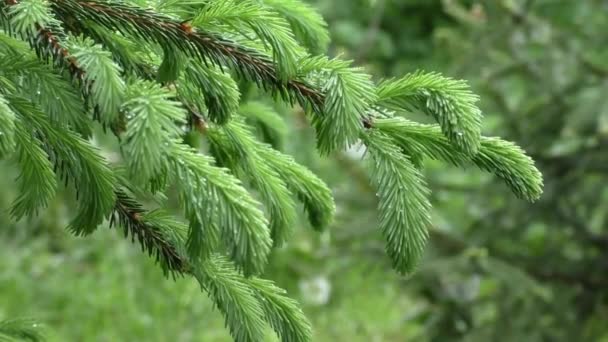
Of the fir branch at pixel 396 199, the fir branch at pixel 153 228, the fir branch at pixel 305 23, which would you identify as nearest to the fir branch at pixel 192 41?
the fir branch at pixel 396 199

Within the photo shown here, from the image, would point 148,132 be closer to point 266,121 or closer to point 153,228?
point 153,228

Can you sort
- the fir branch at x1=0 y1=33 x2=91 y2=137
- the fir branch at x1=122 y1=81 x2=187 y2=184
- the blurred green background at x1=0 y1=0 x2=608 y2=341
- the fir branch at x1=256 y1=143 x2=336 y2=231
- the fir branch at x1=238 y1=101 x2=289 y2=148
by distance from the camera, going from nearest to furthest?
the fir branch at x1=122 y1=81 x2=187 y2=184, the fir branch at x1=0 y1=33 x2=91 y2=137, the fir branch at x1=256 y1=143 x2=336 y2=231, the fir branch at x1=238 y1=101 x2=289 y2=148, the blurred green background at x1=0 y1=0 x2=608 y2=341

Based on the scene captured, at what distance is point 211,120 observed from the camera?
1397 mm

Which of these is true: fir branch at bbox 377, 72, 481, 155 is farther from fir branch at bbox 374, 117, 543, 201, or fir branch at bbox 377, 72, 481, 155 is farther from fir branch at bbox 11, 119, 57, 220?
fir branch at bbox 11, 119, 57, 220

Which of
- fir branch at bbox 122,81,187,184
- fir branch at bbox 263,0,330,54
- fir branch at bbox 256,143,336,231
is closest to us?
fir branch at bbox 122,81,187,184

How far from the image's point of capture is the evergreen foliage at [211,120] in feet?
3.95

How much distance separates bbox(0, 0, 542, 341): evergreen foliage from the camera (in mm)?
1204

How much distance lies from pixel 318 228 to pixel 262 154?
0.22m

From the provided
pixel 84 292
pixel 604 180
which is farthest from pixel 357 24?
pixel 604 180

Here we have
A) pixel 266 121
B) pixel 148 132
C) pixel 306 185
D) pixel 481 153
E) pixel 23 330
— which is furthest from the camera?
pixel 266 121

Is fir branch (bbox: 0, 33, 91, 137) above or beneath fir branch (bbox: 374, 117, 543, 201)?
beneath

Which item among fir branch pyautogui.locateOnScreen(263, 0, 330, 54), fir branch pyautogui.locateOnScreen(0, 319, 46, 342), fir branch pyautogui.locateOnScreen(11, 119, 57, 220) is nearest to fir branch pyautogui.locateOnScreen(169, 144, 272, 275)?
fir branch pyautogui.locateOnScreen(11, 119, 57, 220)

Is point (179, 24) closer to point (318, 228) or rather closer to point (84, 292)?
point (318, 228)

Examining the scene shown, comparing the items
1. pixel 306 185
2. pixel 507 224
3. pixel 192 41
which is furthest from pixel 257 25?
pixel 507 224
